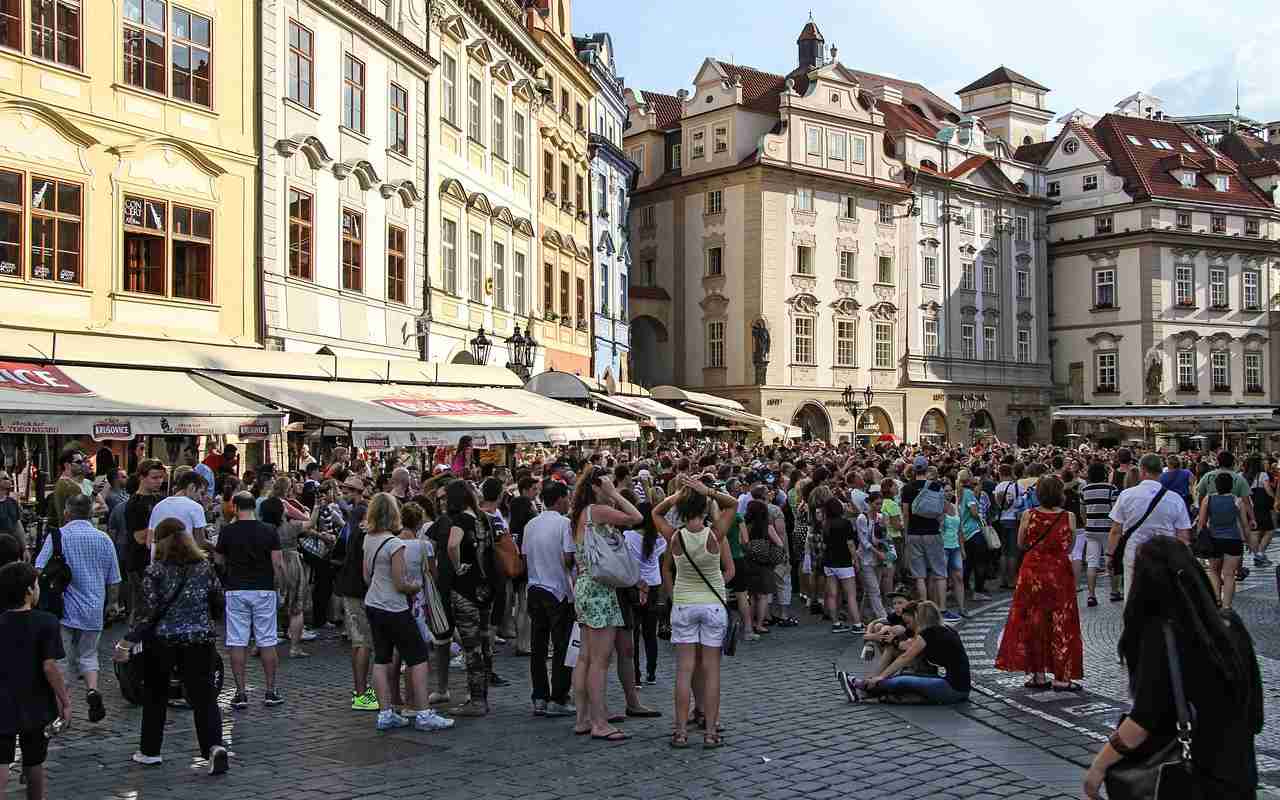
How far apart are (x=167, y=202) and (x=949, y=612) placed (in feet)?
44.6

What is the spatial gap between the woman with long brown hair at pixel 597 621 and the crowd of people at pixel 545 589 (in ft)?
0.05

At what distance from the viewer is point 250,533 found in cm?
992

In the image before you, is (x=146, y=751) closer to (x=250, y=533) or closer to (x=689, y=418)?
(x=250, y=533)

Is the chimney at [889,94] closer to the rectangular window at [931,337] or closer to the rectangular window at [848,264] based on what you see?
the rectangular window at [848,264]

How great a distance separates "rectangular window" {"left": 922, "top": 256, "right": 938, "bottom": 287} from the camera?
2375 inches

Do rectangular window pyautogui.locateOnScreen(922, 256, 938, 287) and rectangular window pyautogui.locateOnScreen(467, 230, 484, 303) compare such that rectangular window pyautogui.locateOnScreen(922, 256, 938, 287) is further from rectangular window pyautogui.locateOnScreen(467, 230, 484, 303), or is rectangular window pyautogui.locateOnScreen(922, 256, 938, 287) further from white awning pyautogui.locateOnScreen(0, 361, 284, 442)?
white awning pyautogui.locateOnScreen(0, 361, 284, 442)

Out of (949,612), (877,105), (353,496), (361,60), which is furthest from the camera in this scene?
(877,105)

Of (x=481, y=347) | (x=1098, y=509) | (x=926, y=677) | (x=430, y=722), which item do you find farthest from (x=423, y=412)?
(x=926, y=677)

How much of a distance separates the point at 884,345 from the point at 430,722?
50569mm

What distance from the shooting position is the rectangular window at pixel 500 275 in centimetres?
3331

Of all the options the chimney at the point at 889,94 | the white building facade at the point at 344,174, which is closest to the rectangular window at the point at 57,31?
the white building facade at the point at 344,174

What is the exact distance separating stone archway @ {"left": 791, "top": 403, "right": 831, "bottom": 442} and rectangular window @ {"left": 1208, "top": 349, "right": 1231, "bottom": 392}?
84.2 feet

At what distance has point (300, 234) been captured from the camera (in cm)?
2377

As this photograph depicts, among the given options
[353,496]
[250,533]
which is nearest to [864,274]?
[353,496]
